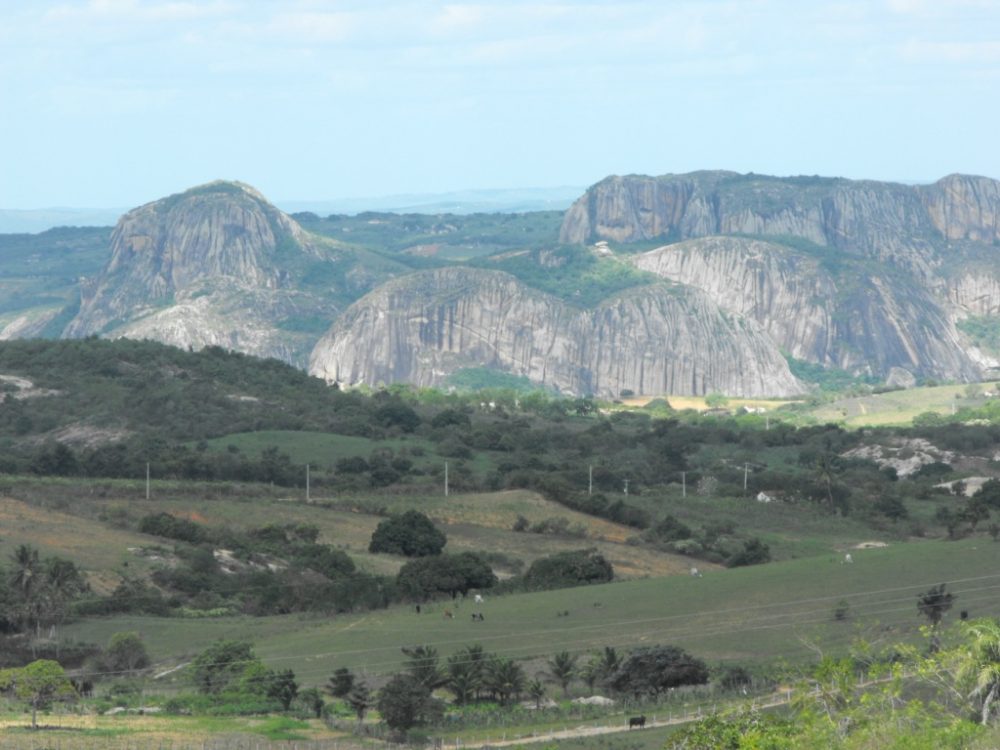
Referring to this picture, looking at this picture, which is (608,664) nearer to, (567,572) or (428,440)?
(567,572)

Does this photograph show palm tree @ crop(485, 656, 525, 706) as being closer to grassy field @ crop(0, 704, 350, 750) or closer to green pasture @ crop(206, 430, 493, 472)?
grassy field @ crop(0, 704, 350, 750)

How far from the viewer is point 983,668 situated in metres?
46.7

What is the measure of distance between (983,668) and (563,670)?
25334 millimetres

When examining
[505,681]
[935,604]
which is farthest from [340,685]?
[935,604]

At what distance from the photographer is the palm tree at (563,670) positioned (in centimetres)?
7006

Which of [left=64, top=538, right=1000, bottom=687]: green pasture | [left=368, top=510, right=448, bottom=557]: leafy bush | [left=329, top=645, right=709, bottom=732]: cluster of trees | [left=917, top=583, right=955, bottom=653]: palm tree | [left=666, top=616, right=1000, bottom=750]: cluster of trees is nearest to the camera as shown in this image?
[left=666, top=616, right=1000, bottom=750]: cluster of trees

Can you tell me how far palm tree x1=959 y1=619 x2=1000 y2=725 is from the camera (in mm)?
46438

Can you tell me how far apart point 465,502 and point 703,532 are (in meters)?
14.2

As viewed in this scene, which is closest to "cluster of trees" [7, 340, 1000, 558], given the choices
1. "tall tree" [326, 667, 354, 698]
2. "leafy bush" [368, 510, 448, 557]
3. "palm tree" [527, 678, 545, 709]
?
"leafy bush" [368, 510, 448, 557]

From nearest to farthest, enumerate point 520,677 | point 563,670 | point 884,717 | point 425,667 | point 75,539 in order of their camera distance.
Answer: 1. point 884,717
2. point 520,677
3. point 563,670
4. point 425,667
5. point 75,539

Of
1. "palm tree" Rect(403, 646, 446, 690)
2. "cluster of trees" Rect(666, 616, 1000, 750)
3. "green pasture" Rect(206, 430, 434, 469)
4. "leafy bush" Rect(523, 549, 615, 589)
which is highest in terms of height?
"cluster of trees" Rect(666, 616, 1000, 750)

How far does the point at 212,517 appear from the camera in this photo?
→ 112125 millimetres

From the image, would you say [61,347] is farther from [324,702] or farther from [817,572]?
[324,702]

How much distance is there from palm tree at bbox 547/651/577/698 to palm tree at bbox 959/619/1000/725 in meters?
23.4
